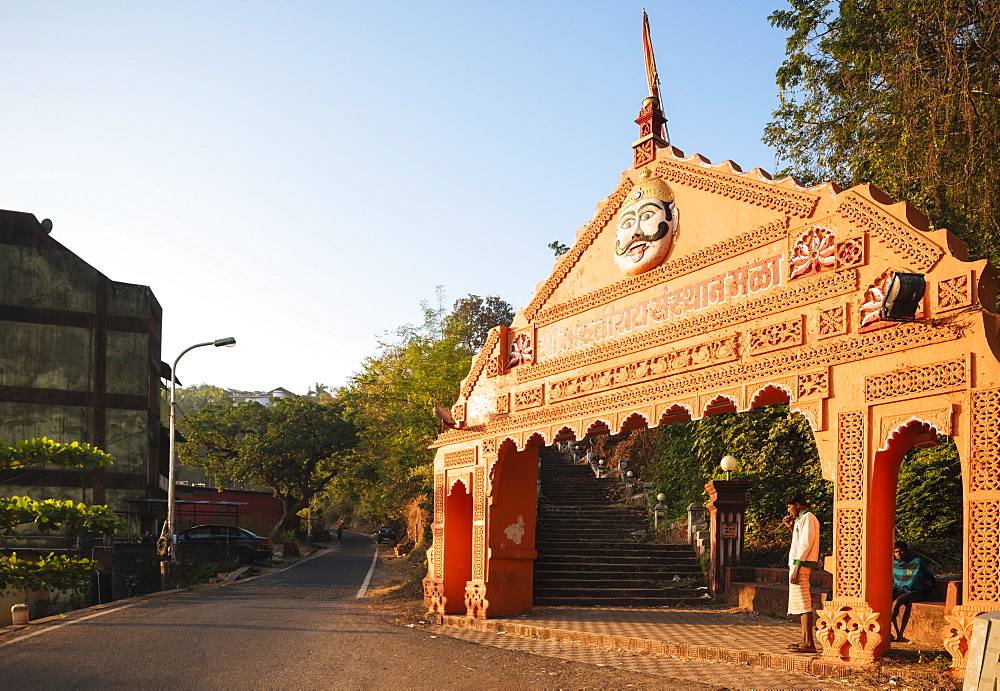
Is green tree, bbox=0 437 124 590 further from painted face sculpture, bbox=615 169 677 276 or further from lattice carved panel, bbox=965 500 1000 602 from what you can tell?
lattice carved panel, bbox=965 500 1000 602

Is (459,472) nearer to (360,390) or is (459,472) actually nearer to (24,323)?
(24,323)

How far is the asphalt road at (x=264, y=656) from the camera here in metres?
7.92

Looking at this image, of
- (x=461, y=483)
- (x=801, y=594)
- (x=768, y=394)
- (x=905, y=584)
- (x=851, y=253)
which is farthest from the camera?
(x=461, y=483)

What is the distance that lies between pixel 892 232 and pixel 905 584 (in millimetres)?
3744

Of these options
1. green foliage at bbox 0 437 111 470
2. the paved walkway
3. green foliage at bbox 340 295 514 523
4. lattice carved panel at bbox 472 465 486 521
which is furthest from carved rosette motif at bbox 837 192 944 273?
green foliage at bbox 340 295 514 523

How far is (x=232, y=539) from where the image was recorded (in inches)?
1123

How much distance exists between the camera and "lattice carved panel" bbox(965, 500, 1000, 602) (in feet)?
22.2

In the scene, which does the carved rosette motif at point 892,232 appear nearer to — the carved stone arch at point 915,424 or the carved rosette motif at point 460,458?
the carved stone arch at point 915,424

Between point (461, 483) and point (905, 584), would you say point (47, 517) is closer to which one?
point (461, 483)

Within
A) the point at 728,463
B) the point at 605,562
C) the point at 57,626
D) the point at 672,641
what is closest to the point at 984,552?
the point at 672,641

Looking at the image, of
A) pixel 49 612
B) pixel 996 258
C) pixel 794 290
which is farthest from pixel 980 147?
pixel 49 612

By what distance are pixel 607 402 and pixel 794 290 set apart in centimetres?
303

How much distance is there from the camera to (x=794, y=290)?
29.1 feet

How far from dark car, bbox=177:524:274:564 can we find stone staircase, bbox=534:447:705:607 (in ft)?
37.2
